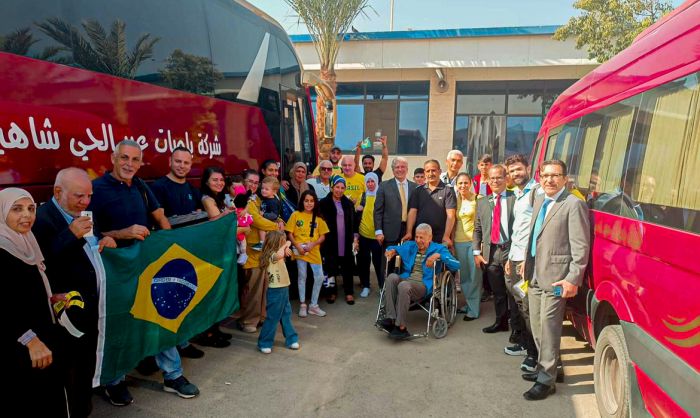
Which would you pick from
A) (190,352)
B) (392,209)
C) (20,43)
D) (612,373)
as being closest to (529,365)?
(612,373)

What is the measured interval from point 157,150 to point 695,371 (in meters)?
4.42

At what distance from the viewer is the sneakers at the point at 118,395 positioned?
3.63 metres

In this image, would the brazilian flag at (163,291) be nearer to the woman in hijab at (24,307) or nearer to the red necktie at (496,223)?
the woman in hijab at (24,307)

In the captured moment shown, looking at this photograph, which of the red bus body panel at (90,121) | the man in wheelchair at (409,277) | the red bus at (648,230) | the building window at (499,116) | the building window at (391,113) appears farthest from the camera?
the building window at (391,113)

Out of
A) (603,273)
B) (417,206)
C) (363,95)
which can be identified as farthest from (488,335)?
(363,95)

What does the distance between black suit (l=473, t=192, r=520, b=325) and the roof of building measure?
37.8ft

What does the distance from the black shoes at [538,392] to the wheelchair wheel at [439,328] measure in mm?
1410

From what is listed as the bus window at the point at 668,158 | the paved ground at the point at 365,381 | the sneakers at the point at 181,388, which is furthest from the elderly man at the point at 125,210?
the bus window at the point at 668,158

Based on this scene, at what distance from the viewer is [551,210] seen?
365 centimetres

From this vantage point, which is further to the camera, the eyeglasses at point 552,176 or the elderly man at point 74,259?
the eyeglasses at point 552,176

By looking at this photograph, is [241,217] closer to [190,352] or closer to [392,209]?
[190,352]

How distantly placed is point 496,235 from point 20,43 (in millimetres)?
4586

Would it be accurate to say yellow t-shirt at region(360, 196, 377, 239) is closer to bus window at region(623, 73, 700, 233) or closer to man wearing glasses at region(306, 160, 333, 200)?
man wearing glasses at region(306, 160, 333, 200)

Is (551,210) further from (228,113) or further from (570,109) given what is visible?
(228,113)
